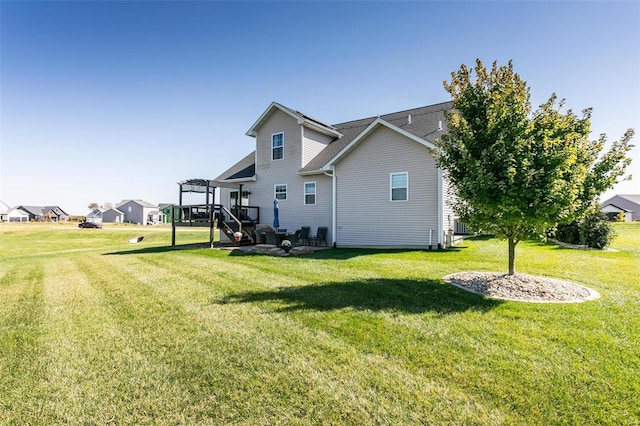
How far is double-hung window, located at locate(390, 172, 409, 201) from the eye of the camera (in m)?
13.4

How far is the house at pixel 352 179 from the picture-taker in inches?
513

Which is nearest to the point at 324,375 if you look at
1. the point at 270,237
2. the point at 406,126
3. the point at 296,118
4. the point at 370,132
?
the point at 370,132

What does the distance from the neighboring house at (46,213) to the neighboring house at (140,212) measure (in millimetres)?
24325

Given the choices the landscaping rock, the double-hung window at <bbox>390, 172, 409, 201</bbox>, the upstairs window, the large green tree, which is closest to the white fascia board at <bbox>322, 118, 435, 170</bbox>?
the double-hung window at <bbox>390, 172, 409, 201</bbox>

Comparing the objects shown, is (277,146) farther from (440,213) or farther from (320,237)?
(440,213)

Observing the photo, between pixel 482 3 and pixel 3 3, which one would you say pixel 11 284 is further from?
pixel 482 3

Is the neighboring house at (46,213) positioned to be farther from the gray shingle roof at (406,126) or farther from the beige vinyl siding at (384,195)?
the beige vinyl siding at (384,195)

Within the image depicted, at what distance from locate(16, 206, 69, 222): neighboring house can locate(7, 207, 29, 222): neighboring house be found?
1.47 m

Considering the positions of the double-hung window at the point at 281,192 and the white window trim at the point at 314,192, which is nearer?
the white window trim at the point at 314,192

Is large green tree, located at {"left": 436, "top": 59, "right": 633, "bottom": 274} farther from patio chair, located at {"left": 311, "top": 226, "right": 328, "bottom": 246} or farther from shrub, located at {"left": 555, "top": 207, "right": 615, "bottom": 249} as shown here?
patio chair, located at {"left": 311, "top": 226, "right": 328, "bottom": 246}

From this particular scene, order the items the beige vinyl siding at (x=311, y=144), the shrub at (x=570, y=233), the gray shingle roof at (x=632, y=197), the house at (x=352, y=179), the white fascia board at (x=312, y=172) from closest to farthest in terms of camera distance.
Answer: the house at (x=352, y=179) < the shrub at (x=570, y=233) < the white fascia board at (x=312, y=172) < the beige vinyl siding at (x=311, y=144) < the gray shingle roof at (x=632, y=197)

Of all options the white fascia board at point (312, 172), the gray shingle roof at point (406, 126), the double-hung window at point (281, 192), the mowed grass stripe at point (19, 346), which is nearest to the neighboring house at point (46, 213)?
the double-hung window at point (281, 192)

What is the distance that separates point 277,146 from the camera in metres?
18.2

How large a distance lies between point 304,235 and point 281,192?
321cm
